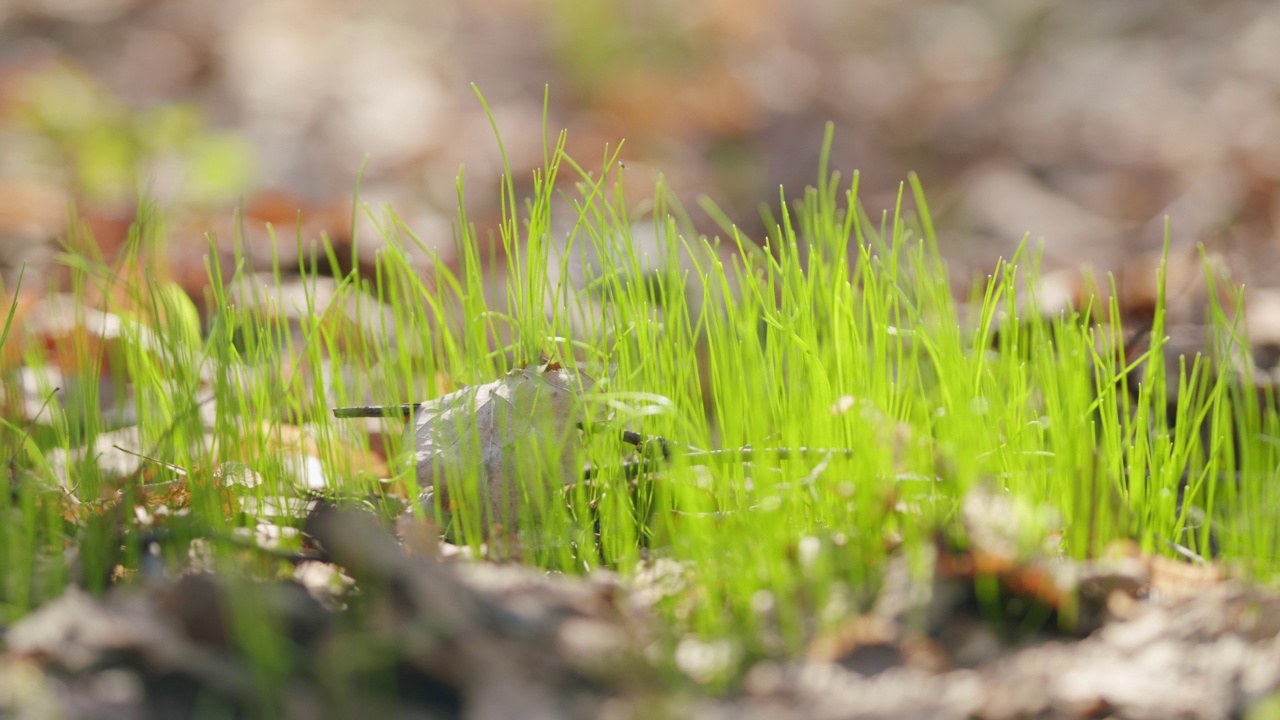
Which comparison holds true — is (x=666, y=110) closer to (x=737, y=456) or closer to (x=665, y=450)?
(x=665, y=450)

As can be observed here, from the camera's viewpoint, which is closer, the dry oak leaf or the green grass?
the green grass

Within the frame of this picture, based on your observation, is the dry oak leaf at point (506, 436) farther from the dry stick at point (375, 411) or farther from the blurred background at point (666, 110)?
the blurred background at point (666, 110)

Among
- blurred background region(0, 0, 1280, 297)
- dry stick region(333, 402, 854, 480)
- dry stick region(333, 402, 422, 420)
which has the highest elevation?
blurred background region(0, 0, 1280, 297)

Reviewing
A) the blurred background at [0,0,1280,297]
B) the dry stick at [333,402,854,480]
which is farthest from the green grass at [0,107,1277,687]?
the blurred background at [0,0,1280,297]

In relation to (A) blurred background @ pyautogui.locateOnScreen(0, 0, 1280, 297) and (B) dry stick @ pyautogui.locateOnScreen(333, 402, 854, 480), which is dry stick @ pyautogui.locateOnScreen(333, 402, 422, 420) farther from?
(A) blurred background @ pyautogui.locateOnScreen(0, 0, 1280, 297)

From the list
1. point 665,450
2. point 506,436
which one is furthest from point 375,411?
point 665,450

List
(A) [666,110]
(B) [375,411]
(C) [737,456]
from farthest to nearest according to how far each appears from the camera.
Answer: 1. (A) [666,110]
2. (B) [375,411]
3. (C) [737,456]

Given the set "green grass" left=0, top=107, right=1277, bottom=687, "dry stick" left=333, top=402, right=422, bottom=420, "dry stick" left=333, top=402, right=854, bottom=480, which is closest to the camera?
"green grass" left=0, top=107, right=1277, bottom=687
